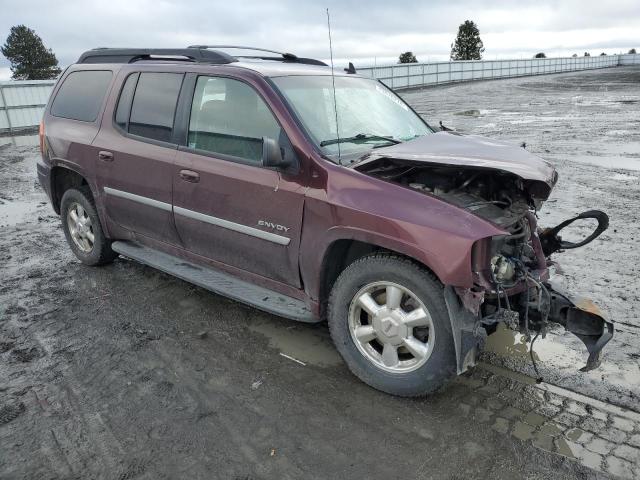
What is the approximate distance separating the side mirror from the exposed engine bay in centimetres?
50

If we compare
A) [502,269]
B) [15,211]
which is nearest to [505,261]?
[502,269]

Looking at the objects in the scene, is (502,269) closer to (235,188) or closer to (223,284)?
(235,188)

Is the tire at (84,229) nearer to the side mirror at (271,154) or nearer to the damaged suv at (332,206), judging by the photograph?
the damaged suv at (332,206)

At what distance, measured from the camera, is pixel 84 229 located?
5.32 meters

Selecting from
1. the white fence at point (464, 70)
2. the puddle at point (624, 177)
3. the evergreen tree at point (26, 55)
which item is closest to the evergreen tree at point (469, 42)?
the white fence at point (464, 70)

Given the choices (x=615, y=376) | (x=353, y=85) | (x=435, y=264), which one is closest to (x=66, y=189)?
(x=353, y=85)

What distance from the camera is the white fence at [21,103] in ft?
57.1

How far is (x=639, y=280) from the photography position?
186 inches

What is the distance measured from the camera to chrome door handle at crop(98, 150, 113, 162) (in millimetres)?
4621

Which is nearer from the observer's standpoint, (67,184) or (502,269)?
(502,269)

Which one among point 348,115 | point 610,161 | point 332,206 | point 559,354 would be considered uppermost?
point 348,115

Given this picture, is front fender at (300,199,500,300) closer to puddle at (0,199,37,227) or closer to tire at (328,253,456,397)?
tire at (328,253,456,397)

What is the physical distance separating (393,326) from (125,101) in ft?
10.0

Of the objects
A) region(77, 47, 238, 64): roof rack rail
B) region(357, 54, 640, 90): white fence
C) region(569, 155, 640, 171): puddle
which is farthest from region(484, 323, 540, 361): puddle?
region(357, 54, 640, 90): white fence
